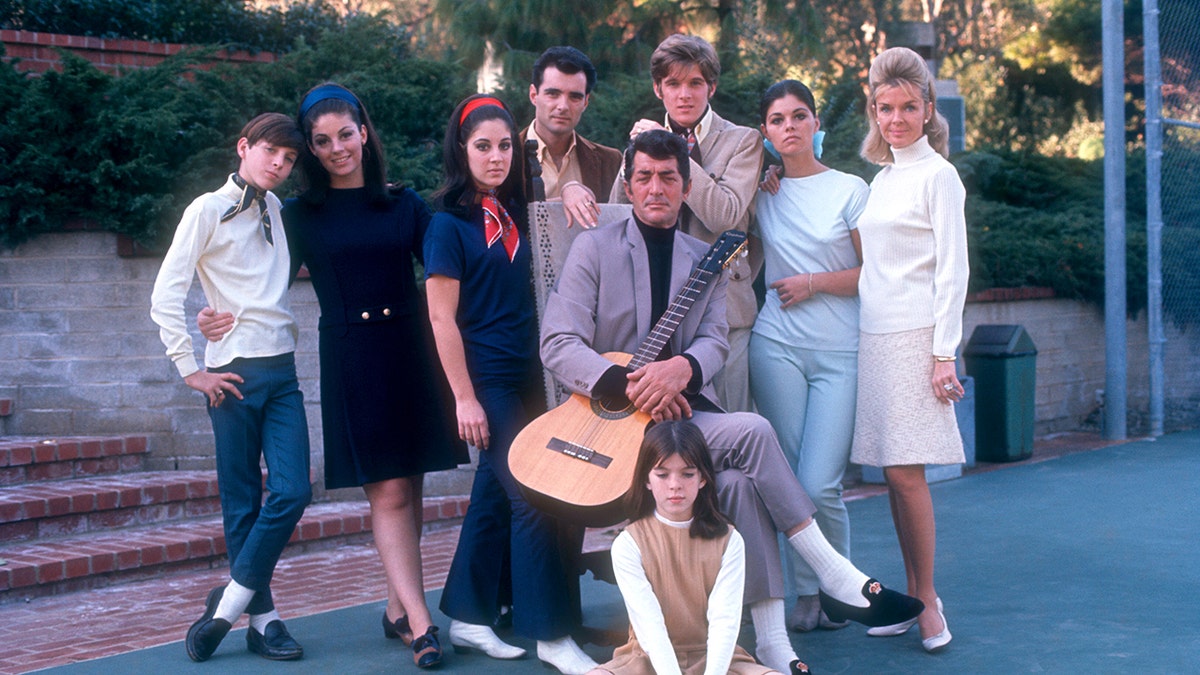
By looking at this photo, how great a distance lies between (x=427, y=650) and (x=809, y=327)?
1.78m

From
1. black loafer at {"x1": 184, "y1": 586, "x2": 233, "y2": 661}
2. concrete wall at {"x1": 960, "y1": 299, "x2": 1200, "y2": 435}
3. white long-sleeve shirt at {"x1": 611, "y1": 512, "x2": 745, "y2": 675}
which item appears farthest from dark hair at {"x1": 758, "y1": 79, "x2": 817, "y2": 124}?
concrete wall at {"x1": 960, "y1": 299, "x2": 1200, "y2": 435}

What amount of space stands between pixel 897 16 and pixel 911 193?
17611 millimetres

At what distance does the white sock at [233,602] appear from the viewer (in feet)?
13.7

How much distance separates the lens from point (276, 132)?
4.18 m

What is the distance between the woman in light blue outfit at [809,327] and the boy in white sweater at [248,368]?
5.71ft

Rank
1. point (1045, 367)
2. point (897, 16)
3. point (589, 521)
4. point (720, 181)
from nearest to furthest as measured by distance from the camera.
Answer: point (589, 521), point (720, 181), point (1045, 367), point (897, 16)

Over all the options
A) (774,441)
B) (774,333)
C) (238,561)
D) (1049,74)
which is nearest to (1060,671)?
(774,441)

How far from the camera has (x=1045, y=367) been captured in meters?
10.5

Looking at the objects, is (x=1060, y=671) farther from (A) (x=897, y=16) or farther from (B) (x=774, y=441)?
(A) (x=897, y=16)

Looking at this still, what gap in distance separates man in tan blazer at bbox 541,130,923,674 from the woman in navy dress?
573 mm

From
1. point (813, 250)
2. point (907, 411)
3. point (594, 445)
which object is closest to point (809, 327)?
point (813, 250)

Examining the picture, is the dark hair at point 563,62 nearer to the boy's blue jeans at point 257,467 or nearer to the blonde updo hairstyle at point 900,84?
the blonde updo hairstyle at point 900,84

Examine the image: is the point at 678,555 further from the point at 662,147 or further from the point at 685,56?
the point at 685,56

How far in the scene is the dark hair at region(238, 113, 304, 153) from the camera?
4.18 metres
